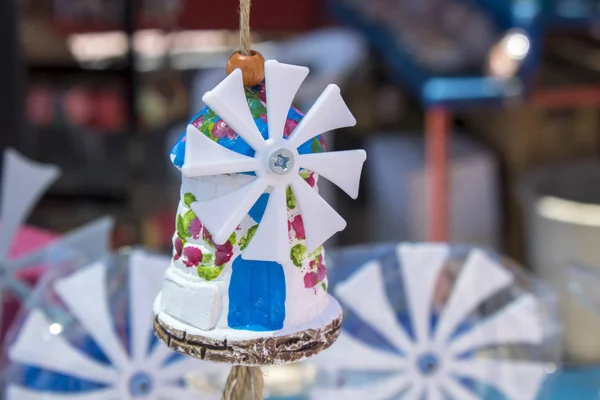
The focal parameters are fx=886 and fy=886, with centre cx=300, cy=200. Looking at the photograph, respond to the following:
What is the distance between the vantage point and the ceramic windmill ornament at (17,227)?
148 centimetres

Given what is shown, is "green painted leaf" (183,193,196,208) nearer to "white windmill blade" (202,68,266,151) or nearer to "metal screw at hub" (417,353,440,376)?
"white windmill blade" (202,68,266,151)

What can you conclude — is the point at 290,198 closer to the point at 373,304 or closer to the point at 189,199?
the point at 189,199

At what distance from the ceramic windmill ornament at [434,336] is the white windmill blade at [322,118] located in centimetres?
41

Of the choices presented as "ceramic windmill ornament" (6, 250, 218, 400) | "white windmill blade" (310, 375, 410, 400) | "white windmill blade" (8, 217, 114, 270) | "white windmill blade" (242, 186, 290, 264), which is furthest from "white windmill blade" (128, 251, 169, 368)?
"white windmill blade" (242, 186, 290, 264)

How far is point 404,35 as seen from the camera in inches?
111

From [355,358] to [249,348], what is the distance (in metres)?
0.45

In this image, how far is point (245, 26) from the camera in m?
0.88

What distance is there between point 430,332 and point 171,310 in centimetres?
51

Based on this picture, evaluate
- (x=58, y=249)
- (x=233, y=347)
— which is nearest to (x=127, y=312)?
(x=58, y=249)

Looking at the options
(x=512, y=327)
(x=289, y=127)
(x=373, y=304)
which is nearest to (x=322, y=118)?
(x=289, y=127)

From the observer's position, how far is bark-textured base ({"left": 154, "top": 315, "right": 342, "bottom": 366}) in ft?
2.78

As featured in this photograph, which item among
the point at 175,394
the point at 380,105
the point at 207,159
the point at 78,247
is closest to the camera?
the point at 207,159

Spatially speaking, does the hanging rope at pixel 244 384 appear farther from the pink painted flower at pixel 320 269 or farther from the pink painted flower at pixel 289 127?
the pink painted flower at pixel 289 127

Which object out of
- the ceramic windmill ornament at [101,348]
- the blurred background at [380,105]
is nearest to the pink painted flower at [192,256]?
the ceramic windmill ornament at [101,348]
